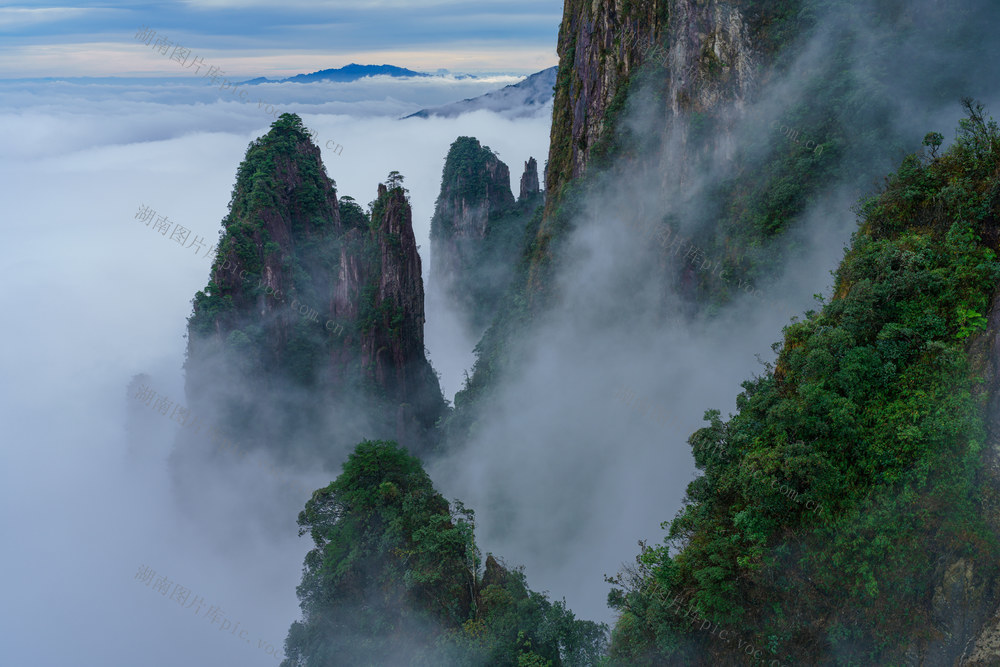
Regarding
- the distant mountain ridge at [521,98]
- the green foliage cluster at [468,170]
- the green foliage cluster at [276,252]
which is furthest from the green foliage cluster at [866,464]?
the distant mountain ridge at [521,98]

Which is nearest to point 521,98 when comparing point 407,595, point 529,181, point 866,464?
point 529,181

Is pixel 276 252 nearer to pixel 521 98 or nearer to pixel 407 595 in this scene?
pixel 407 595

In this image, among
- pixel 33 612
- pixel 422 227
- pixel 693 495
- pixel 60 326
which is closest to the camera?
A: pixel 693 495

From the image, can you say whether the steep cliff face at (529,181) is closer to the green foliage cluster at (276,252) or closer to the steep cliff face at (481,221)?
the steep cliff face at (481,221)

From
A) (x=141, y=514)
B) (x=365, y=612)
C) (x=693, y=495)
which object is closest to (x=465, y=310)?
(x=141, y=514)

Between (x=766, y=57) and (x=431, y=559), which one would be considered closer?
(x=431, y=559)

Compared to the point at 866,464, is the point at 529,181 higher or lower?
higher

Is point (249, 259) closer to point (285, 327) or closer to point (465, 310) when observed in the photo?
point (285, 327)

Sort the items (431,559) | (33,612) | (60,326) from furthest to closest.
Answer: (60,326)
(33,612)
(431,559)

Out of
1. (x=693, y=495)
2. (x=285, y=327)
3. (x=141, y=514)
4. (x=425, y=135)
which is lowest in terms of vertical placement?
(x=693, y=495)
